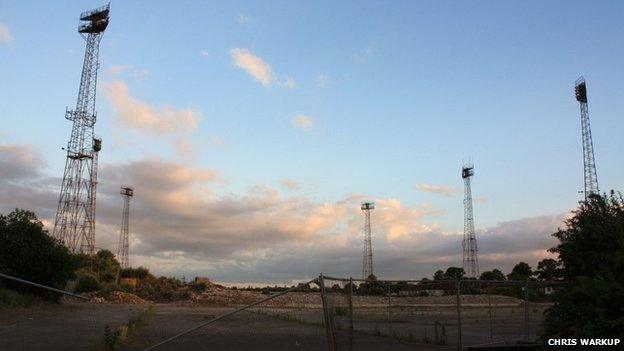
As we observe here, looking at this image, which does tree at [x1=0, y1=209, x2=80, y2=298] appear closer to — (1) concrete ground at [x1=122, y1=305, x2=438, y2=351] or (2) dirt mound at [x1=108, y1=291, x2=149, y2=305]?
(2) dirt mound at [x1=108, y1=291, x2=149, y2=305]

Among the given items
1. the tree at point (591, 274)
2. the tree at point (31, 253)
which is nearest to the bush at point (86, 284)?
the tree at point (31, 253)

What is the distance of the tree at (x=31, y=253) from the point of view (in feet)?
138

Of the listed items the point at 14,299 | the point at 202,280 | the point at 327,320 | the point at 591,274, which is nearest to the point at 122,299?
the point at 14,299

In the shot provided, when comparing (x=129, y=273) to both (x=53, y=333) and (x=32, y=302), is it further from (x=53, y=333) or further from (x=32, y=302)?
(x=53, y=333)

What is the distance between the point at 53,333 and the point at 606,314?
16.1 m

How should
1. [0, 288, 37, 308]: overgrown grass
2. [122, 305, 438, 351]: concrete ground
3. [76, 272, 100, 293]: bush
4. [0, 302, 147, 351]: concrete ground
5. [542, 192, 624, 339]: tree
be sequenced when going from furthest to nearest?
[76, 272, 100, 293]: bush, [0, 288, 37, 308]: overgrown grass, [122, 305, 438, 351]: concrete ground, [0, 302, 147, 351]: concrete ground, [542, 192, 624, 339]: tree

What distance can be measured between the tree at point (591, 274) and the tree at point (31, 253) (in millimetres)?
35847

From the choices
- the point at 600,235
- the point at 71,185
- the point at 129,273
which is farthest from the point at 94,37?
the point at 600,235

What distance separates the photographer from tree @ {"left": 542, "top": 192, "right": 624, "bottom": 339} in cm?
1156

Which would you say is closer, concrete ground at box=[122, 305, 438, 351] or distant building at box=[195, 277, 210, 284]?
concrete ground at box=[122, 305, 438, 351]

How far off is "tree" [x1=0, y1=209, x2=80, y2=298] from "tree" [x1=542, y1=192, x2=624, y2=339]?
3585 cm

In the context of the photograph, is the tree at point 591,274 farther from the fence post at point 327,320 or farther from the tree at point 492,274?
the tree at point 492,274

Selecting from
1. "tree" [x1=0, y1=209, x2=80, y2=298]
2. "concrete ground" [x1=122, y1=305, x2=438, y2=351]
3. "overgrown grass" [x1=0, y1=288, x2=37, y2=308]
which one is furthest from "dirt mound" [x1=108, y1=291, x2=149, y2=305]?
"concrete ground" [x1=122, y1=305, x2=438, y2=351]

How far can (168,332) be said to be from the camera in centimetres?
2062
